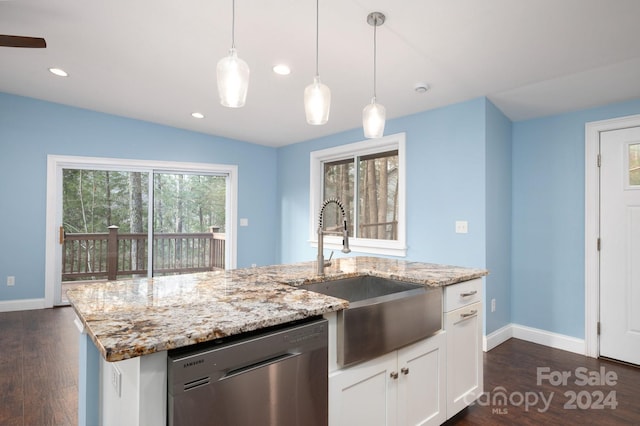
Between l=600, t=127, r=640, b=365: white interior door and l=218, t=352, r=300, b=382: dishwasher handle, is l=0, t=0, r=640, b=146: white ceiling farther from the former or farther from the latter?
l=218, t=352, r=300, b=382: dishwasher handle

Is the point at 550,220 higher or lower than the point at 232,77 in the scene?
lower

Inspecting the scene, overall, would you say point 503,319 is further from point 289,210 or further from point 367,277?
point 289,210

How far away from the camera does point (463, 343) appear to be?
197cm

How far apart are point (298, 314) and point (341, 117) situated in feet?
10.7

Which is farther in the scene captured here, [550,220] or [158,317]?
[550,220]

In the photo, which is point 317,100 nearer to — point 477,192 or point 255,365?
point 255,365

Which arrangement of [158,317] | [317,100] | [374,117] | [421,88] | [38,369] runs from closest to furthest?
1. [158,317]
2. [317,100]
3. [374,117]
4. [38,369]
5. [421,88]

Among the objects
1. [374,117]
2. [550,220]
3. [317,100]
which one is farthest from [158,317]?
[550,220]

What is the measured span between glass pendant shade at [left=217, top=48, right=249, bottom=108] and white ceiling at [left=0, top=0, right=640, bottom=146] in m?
0.89

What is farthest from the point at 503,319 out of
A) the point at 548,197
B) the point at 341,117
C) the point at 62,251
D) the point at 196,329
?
the point at 62,251

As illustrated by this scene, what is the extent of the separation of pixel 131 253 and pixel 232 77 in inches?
166

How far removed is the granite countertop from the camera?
94cm

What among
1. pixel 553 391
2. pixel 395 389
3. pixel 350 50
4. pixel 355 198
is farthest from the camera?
pixel 355 198

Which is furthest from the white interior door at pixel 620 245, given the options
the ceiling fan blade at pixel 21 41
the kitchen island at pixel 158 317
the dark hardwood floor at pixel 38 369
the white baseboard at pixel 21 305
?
the white baseboard at pixel 21 305
